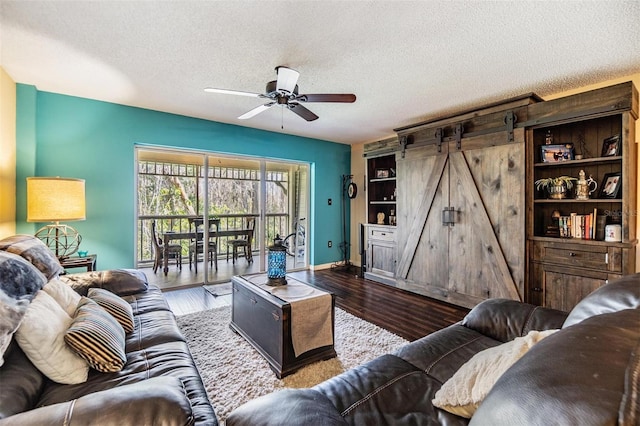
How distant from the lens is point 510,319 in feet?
5.60

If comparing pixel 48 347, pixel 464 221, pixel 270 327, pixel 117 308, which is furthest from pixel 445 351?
pixel 464 221

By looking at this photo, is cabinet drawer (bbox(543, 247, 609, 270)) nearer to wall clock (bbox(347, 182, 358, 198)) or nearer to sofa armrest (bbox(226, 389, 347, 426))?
sofa armrest (bbox(226, 389, 347, 426))

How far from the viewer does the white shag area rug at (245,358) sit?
196 cm

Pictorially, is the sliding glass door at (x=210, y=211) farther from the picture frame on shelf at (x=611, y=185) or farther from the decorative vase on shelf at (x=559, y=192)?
the picture frame on shelf at (x=611, y=185)

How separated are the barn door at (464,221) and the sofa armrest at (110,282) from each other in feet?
11.3

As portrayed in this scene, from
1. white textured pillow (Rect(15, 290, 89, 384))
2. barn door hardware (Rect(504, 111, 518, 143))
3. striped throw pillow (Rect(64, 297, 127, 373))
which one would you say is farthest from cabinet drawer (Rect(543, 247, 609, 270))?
white textured pillow (Rect(15, 290, 89, 384))

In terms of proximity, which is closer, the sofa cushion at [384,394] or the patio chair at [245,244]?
the sofa cushion at [384,394]

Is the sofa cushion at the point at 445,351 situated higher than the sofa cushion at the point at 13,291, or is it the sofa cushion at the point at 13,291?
the sofa cushion at the point at 13,291

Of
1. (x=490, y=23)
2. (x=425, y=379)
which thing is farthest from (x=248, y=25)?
(x=425, y=379)

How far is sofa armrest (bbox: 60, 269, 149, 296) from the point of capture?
91.7 inches

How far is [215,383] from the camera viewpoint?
2.03 metres

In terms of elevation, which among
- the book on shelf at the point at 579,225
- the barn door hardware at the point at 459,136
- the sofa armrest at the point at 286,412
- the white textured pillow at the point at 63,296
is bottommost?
the sofa armrest at the point at 286,412

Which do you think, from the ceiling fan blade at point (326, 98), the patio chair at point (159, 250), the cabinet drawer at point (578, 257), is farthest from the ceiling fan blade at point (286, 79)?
the patio chair at point (159, 250)

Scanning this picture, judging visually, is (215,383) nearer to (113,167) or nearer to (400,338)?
(400,338)
